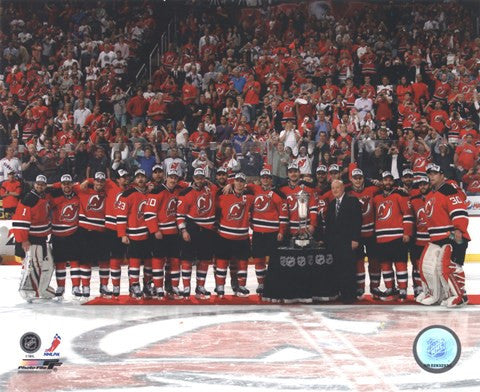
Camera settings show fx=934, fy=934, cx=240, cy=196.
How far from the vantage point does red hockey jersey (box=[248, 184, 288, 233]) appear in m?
10.3

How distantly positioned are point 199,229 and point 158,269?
2.05ft

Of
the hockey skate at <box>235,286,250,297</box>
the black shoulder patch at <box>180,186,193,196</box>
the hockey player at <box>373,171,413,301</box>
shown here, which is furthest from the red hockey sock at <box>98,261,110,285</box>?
the hockey player at <box>373,171,413,301</box>

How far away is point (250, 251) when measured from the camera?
410 inches

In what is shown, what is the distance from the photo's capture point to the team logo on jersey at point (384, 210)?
9992mm

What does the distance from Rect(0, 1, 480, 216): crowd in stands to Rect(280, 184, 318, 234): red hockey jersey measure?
5.35ft

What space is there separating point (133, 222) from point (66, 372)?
3.49m

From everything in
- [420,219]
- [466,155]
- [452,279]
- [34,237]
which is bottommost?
[452,279]

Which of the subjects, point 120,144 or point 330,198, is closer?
point 330,198

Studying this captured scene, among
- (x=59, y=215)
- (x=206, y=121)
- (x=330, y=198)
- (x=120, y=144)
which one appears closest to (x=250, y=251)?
(x=330, y=198)

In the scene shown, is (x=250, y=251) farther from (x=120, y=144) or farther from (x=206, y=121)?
(x=206, y=121)
